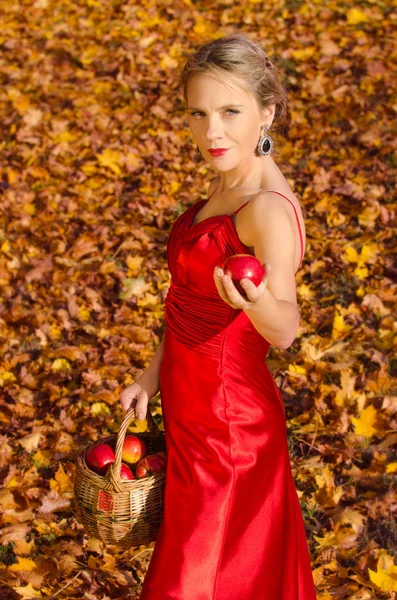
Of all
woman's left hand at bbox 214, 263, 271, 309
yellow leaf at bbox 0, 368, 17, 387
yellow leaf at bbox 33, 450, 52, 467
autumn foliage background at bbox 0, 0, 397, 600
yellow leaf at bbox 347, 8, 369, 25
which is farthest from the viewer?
yellow leaf at bbox 347, 8, 369, 25

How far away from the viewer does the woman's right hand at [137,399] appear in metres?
2.43

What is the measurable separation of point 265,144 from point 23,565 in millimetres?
2151

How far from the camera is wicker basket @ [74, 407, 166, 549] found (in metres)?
2.20

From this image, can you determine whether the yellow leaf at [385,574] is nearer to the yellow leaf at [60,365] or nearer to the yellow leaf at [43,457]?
the yellow leaf at [43,457]

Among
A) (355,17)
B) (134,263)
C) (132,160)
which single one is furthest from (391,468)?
(355,17)

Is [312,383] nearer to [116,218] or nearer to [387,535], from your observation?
[387,535]

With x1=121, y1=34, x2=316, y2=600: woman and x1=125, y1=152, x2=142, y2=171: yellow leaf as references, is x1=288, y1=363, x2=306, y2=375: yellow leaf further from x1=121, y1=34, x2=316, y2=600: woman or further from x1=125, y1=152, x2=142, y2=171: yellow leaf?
x1=125, y1=152, x2=142, y2=171: yellow leaf

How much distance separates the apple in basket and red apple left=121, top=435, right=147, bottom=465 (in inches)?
3.3

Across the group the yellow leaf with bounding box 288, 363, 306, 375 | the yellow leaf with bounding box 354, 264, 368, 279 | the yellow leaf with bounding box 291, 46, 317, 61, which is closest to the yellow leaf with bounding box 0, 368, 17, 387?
the yellow leaf with bounding box 288, 363, 306, 375

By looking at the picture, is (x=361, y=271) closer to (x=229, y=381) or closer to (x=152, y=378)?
(x=152, y=378)

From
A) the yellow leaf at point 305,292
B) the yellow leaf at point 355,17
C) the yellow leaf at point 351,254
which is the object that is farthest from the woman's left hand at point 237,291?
the yellow leaf at point 355,17

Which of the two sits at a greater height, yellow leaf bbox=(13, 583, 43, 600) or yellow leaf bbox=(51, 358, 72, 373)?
yellow leaf bbox=(51, 358, 72, 373)

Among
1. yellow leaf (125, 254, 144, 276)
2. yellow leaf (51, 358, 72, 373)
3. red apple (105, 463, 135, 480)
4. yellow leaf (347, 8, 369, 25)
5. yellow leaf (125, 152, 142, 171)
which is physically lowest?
yellow leaf (51, 358, 72, 373)

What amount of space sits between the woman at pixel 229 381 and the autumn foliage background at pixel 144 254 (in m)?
0.40
